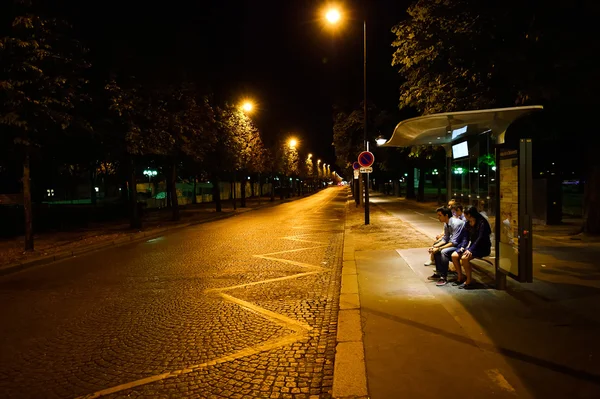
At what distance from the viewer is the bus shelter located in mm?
6016

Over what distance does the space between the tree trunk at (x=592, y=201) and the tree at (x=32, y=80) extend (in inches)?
579

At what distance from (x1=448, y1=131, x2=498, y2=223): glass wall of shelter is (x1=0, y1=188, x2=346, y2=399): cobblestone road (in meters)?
3.20

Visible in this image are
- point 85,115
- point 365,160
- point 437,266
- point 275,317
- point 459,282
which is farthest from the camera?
point 365,160

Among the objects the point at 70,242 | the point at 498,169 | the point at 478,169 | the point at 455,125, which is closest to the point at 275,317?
the point at 498,169

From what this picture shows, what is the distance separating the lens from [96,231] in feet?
59.6

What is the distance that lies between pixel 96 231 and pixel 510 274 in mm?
16312

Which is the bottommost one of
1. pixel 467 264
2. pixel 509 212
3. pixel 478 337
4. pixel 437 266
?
pixel 478 337

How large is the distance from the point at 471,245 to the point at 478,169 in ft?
6.29

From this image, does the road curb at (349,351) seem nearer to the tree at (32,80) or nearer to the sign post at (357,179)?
the tree at (32,80)

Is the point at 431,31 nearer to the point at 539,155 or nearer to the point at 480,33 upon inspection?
the point at 480,33

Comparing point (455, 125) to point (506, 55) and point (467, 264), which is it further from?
point (506, 55)

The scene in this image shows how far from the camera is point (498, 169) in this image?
22.2ft

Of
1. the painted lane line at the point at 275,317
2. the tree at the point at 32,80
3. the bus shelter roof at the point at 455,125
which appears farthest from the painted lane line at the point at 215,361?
the tree at the point at 32,80

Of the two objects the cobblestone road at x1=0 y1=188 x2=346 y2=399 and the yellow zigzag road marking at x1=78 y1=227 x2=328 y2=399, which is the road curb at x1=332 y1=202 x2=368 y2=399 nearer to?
the cobblestone road at x1=0 y1=188 x2=346 y2=399
